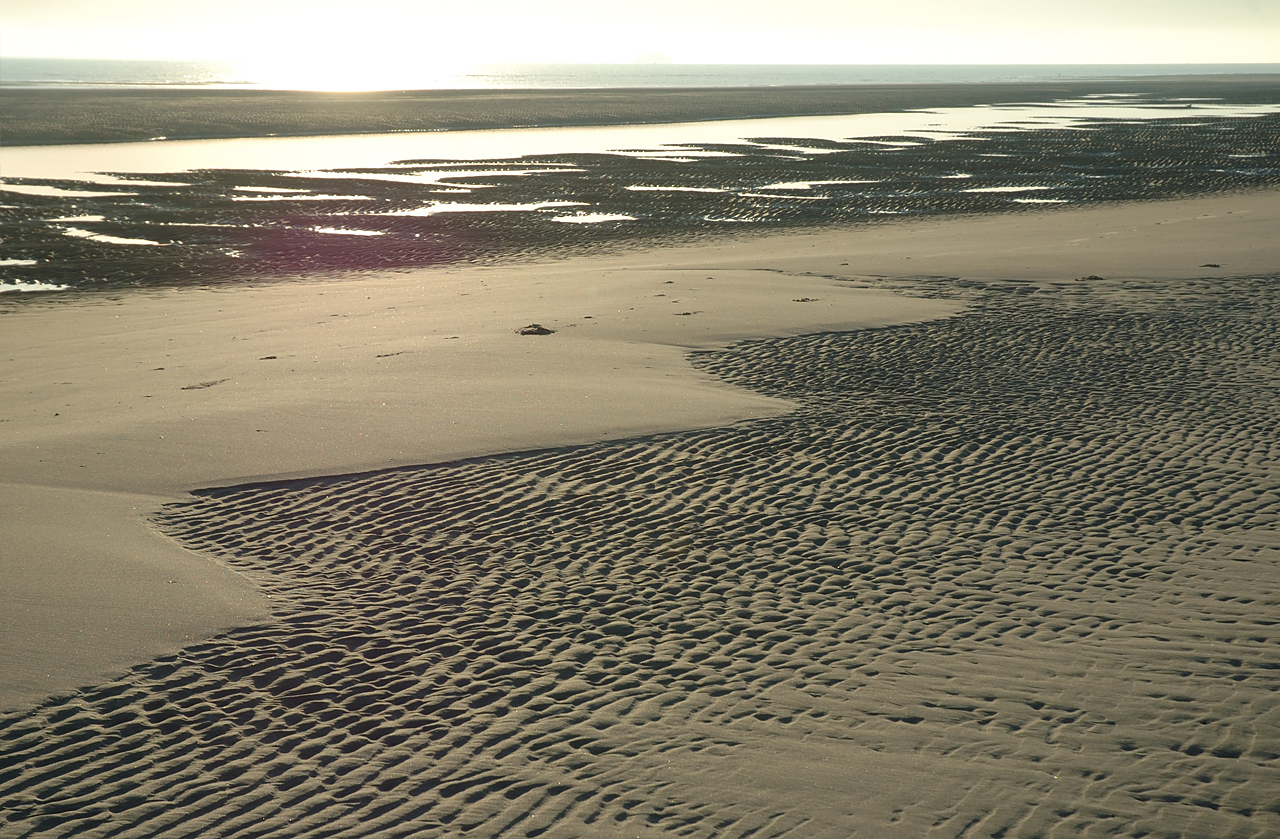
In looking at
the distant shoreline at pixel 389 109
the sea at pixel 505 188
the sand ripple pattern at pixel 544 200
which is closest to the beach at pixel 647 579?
the sand ripple pattern at pixel 544 200

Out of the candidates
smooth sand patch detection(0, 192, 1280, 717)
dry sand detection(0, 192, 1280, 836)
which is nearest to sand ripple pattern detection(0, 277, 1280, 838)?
dry sand detection(0, 192, 1280, 836)

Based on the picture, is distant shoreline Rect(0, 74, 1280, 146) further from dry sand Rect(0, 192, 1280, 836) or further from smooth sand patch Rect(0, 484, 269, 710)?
smooth sand patch Rect(0, 484, 269, 710)

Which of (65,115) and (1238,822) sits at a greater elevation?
(65,115)

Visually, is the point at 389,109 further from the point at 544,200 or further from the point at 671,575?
the point at 671,575

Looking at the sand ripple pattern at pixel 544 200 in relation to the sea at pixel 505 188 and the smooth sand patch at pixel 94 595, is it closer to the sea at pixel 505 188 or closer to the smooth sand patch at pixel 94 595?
the sea at pixel 505 188

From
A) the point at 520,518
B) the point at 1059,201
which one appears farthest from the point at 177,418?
the point at 1059,201

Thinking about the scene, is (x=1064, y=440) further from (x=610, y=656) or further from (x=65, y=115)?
(x=65, y=115)
